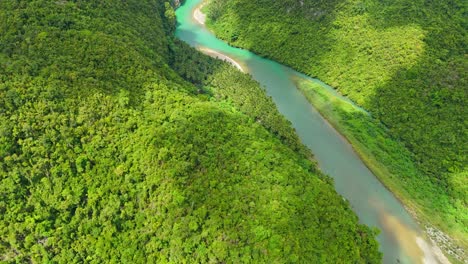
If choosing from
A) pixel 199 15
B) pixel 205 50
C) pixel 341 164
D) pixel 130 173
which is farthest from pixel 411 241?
pixel 199 15

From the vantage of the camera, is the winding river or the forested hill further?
the winding river

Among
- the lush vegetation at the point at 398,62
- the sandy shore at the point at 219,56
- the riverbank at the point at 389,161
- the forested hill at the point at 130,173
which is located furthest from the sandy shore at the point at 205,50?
the forested hill at the point at 130,173

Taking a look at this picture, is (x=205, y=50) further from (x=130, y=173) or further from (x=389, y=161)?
(x=130, y=173)

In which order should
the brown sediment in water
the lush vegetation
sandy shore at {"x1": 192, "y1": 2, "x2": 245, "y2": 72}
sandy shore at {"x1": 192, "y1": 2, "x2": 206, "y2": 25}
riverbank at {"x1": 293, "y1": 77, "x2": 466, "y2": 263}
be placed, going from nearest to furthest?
1. the brown sediment in water
2. riverbank at {"x1": 293, "y1": 77, "x2": 466, "y2": 263}
3. the lush vegetation
4. sandy shore at {"x1": 192, "y1": 2, "x2": 245, "y2": 72}
5. sandy shore at {"x1": 192, "y1": 2, "x2": 206, "y2": 25}

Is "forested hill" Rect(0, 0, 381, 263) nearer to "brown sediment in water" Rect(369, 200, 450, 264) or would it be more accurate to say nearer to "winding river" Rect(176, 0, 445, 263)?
"winding river" Rect(176, 0, 445, 263)

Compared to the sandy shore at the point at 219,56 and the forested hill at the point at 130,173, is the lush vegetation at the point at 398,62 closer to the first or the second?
the sandy shore at the point at 219,56

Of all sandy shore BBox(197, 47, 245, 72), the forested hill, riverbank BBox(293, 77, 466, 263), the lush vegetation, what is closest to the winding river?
sandy shore BBox(197, 47, 245, 72)

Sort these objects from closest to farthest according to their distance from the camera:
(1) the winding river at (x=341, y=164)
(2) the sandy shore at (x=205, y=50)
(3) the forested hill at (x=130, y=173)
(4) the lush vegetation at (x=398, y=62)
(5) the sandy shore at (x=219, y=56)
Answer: (3) the forested hill at (x=130, y=173)
(1) the winding river at (x=341, y=164)
(4) the lush vegetation at (x=398, y=62)
(5) the sandy shore at (x=219, y=56)
(2) the sandy shore at (x=205, y=50)
